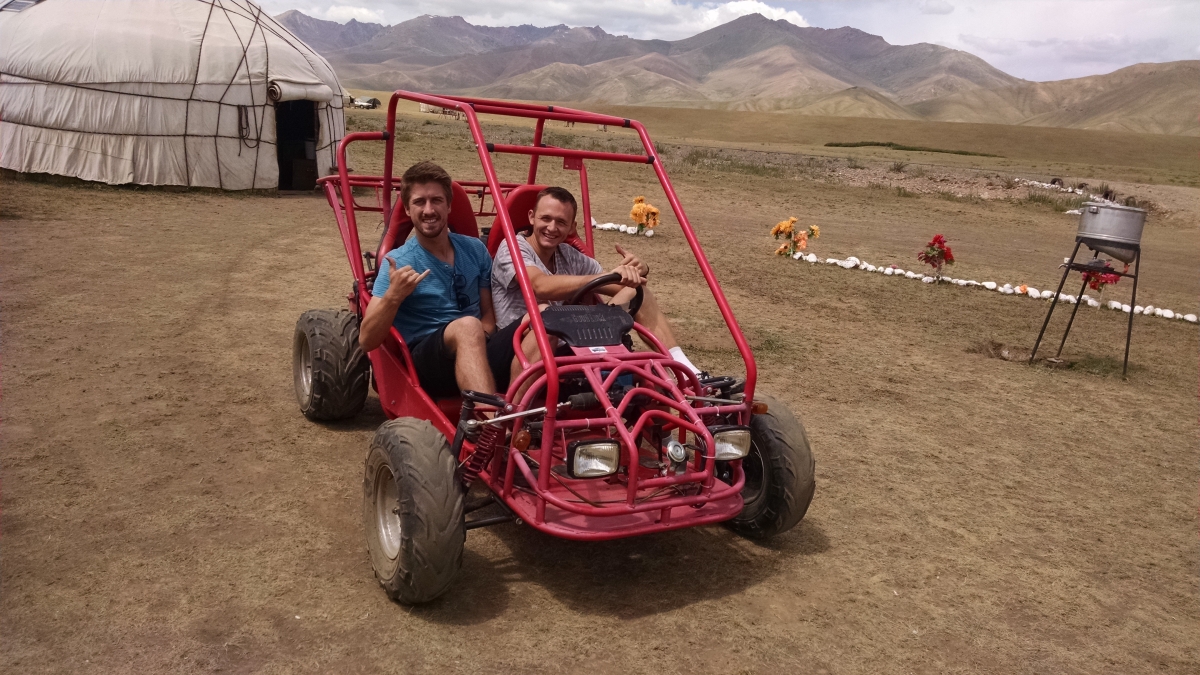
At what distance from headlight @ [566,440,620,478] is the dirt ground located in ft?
1.92

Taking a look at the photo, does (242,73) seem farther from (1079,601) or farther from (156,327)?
(1079,601)

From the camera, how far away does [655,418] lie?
3.68 m

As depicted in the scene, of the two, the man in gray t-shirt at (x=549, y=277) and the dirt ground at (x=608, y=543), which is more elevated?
the man in gray t-shirt at (x=549, y=277)

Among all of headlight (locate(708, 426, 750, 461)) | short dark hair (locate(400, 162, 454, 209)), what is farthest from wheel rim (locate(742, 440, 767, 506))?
short dark hair (locate(400, 162, 454, 209))

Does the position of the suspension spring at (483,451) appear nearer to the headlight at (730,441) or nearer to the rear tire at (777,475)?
the headlight at (730,441)

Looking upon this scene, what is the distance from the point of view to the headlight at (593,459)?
326cm

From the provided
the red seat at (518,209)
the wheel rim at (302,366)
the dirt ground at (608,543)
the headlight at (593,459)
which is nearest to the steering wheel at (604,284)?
the red seat at (518,209)

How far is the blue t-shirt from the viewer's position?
4.30 meters

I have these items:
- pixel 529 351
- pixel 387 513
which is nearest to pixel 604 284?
pixel 529 351

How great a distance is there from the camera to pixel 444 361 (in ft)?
13.4

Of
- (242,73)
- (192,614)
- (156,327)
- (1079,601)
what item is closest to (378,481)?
(192,614)

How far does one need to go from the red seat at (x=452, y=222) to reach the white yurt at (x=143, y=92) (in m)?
11.6

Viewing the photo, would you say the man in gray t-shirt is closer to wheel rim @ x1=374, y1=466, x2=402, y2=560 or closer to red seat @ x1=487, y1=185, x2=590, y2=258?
red seat @ x1=487, y1=185, x2=590, y2=258

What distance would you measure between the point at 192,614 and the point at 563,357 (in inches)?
64.6
